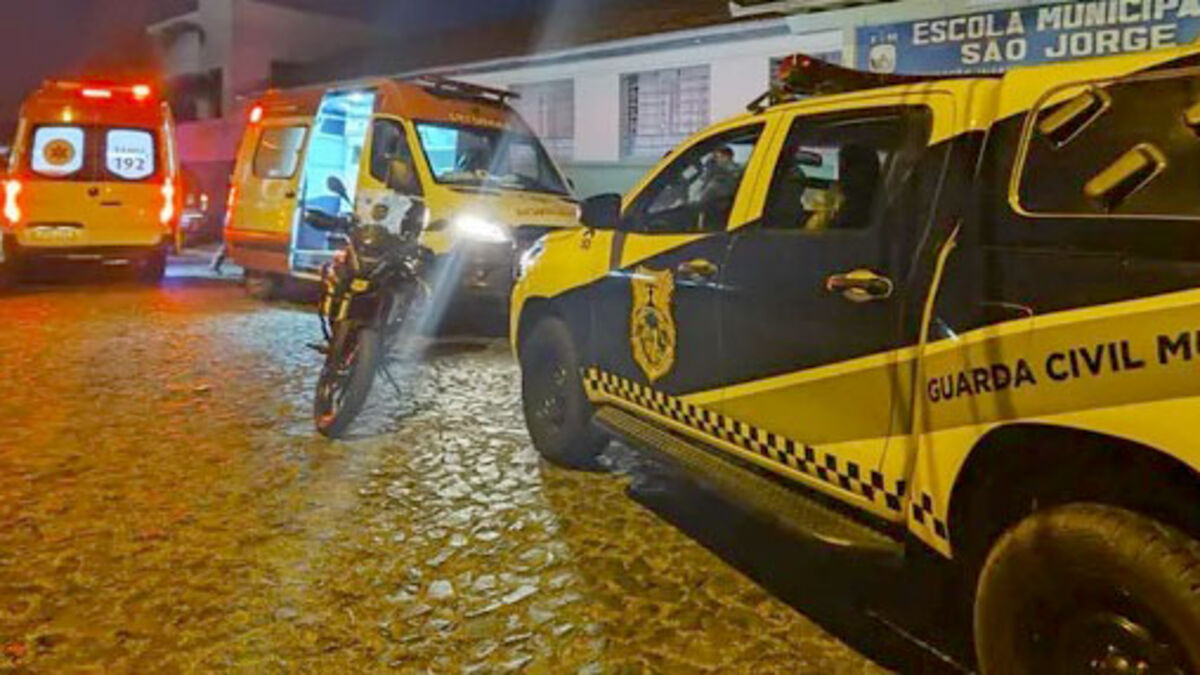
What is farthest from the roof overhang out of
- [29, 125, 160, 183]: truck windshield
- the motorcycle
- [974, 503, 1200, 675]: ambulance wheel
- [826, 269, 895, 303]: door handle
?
[29, 125, 160, 183]: truck windshield

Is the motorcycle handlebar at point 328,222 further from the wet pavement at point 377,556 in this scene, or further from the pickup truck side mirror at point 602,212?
the pickup truck side mirror at point 602,212

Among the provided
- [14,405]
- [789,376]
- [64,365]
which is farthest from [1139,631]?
[64,365]

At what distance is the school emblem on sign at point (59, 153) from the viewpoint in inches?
551

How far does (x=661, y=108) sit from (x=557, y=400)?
10933 mm

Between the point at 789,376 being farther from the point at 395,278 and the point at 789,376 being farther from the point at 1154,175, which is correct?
the point at 395,278

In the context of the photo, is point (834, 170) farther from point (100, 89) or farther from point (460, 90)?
point (100, 89)

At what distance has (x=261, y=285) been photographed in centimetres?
1362

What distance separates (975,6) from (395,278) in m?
5.98

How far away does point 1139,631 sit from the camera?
246cm

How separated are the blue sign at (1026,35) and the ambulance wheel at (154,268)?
33.1ft

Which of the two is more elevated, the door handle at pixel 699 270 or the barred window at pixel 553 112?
the barred window at pixel 553 112

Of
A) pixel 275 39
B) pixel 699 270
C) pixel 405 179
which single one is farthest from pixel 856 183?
pixel 275 39

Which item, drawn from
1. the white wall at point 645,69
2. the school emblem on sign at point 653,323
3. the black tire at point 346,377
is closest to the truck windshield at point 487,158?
the black tire at point 346,377

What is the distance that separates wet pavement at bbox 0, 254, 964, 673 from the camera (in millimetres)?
3588
